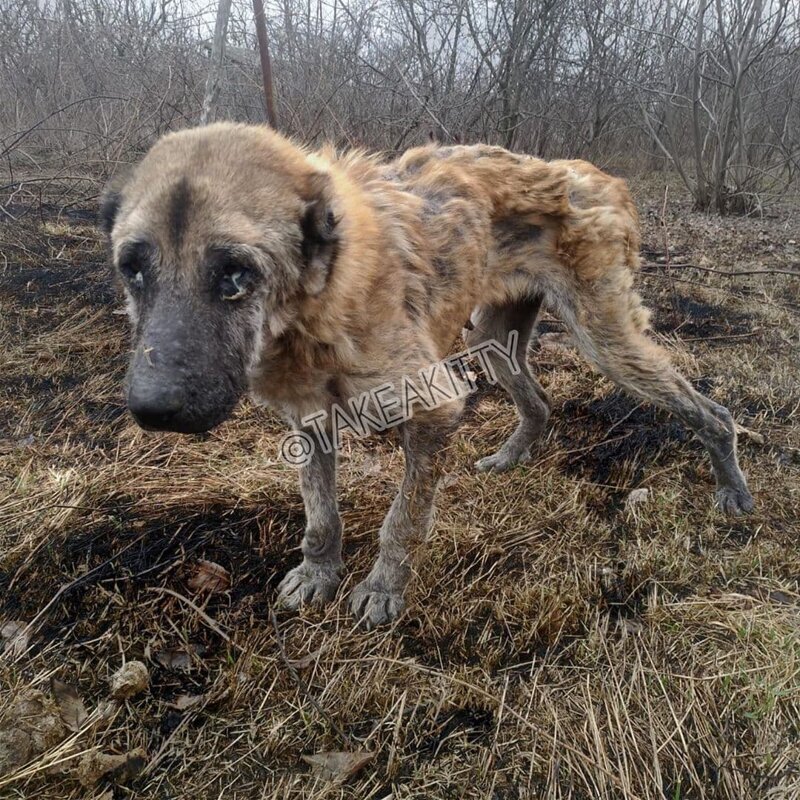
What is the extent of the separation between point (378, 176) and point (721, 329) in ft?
12.6

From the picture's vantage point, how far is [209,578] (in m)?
2.79

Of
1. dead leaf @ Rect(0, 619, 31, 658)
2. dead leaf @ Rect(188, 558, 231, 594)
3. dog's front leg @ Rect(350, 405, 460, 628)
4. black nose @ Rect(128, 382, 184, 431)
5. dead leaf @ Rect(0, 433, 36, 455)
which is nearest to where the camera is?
black nose @ Rect(128, 382, 184, 431)

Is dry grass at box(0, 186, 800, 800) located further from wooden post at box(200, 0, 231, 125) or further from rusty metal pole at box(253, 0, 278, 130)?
wooden post at box(200, 0, 231, 125)

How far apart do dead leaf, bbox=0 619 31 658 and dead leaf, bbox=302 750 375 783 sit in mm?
1207

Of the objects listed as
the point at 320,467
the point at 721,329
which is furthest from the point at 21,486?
the point at 721,329

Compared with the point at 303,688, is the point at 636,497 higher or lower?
higher

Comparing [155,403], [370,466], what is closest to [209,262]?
[155,403]

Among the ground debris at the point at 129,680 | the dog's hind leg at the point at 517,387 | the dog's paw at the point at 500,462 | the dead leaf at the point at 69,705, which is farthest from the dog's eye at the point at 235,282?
the dog's paw at the point at 500,462

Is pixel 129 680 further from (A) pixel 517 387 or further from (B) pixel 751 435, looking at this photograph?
(B) pixel 751 435

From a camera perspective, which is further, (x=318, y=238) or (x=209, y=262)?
(x=318, y=238)

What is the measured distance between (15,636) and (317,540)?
128 cm

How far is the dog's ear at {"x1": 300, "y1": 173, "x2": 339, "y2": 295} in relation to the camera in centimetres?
213

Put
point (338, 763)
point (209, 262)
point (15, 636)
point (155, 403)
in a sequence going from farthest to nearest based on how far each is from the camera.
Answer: point (15, 636), point (338, 763), point (209, 262), point (155, 403)

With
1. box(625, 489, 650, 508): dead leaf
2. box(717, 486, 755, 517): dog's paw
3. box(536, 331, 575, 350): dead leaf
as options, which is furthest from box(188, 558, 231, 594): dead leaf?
box(536, 331, 575, 350): dead leaf
